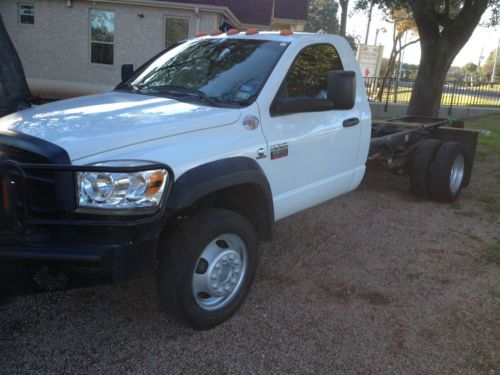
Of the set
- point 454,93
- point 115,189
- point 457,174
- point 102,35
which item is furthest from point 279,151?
point 454,93

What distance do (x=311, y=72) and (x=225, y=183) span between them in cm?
159

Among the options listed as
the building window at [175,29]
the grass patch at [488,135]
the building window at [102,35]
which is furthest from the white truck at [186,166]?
the building window at [102,35]

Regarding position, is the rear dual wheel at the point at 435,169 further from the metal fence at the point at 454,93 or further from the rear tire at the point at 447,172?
the metal fence at the point at 454,93

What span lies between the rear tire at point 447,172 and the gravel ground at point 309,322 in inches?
52.4

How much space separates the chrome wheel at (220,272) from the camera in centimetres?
312

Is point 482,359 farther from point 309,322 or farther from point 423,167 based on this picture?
point 423,167

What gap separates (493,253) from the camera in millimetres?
4867

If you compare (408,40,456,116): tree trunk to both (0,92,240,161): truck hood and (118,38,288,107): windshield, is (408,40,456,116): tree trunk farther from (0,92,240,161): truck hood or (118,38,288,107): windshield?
(0,92,240,161): truck hood

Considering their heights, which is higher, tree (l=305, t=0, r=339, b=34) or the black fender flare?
tree (l=305, t=0, r=339, b=34)

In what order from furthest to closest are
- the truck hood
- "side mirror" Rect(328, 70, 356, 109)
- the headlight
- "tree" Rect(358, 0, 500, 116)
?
"tree" Rect(358, 0, 500, 116) < "side mirror" Rect(328, 70, 356, 109) < the truck hood < the headlight

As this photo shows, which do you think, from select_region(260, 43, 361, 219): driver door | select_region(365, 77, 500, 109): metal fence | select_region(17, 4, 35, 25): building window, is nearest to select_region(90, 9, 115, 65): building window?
select_region(17, 4, 35, 25): building window

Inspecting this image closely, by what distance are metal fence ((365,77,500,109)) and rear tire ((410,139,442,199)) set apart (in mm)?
11481

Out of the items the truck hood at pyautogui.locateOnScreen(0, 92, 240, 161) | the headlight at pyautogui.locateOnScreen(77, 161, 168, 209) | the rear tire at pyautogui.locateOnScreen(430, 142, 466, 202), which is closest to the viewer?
the headlight at pyautogui.locateOnScreen(77, 161, 168, 209)

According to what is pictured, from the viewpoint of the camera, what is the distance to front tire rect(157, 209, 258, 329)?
2898mm
